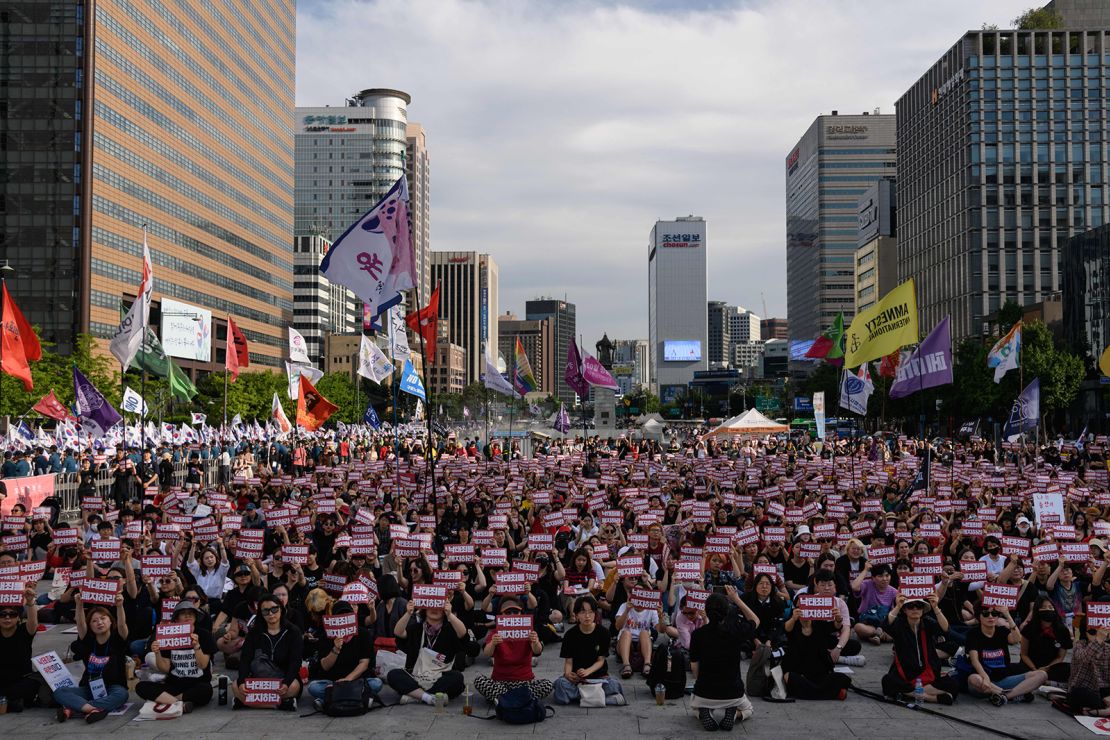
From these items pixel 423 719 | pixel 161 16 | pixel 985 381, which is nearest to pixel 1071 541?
pixel 423 719

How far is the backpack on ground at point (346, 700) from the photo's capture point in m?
11.1

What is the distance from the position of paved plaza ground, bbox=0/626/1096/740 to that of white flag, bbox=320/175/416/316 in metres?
11.9

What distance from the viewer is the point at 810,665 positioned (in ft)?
38.5

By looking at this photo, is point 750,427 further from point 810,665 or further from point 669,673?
point 669,673

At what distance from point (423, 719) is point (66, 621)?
843 centimetres

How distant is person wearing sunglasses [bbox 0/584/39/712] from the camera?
36.9 ft

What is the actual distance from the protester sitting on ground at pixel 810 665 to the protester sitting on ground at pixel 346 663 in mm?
4877

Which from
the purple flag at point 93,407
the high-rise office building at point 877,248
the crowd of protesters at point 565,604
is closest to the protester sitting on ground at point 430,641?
the crowd of protesters at point 565,604

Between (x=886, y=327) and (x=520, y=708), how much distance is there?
2091 cm

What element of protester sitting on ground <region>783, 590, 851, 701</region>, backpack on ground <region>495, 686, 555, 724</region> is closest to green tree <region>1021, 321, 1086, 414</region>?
protester sitting on ground <region>783, 590, 851, 701</region>

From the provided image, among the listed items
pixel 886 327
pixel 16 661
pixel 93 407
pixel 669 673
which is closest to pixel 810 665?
pixel 669 673

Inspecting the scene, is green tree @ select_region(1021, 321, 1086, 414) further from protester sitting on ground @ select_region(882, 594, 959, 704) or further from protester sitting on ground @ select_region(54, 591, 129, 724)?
protester sitting on ground @ select_region(54, 591, 129, 724)

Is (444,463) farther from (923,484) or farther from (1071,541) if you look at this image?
(1071,541)

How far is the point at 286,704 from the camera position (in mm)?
11305
